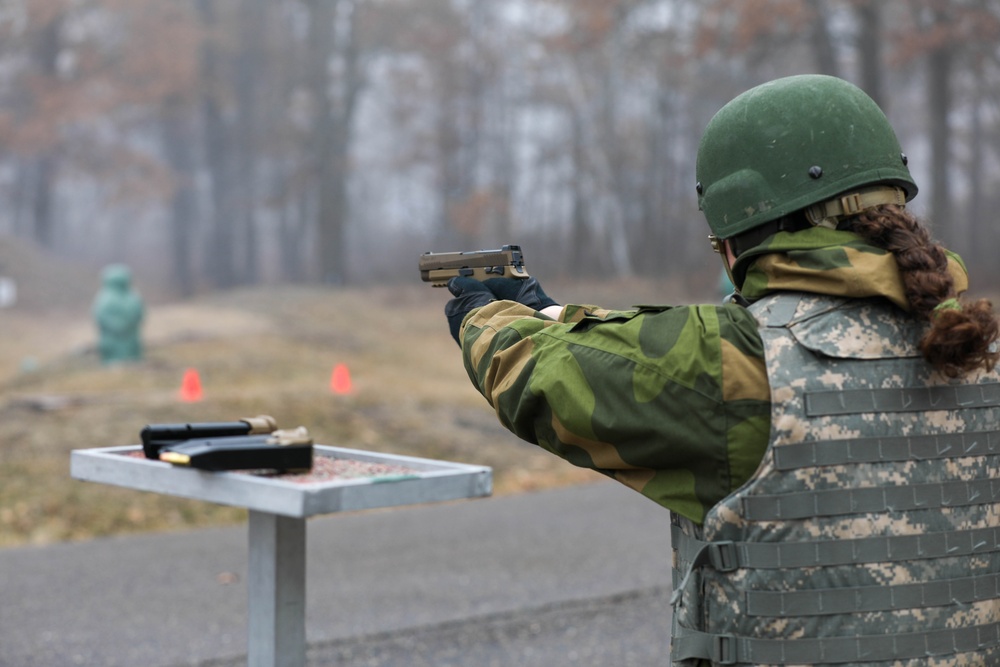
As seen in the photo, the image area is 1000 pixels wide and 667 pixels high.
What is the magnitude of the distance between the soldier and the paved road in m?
3.12

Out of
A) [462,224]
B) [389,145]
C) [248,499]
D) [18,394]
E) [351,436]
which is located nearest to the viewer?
[248,499]

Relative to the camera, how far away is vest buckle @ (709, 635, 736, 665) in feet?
6.84

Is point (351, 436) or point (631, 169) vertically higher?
point (631, 169)

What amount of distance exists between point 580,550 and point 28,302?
2372 centimetres

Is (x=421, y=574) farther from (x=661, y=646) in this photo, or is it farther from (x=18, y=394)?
(x=18, y=394)

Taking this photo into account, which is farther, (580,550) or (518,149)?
(518,149)

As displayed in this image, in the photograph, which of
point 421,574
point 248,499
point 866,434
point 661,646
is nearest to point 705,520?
point 866,434

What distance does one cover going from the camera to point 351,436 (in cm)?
1048

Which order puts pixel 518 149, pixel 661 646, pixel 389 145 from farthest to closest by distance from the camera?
pixel 389 145, pixel 518 149, pixel 661 646

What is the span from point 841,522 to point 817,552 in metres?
0.07

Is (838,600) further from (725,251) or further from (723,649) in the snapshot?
(725,251)

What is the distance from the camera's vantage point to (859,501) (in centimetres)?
207

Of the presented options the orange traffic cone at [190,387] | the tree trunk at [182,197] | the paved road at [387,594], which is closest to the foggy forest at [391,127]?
the tree trunk at [182,197]

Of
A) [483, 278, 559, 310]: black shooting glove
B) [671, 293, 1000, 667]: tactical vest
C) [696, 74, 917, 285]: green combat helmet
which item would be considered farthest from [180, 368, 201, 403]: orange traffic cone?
[671, 293, 1000, 667]: tactical vest
